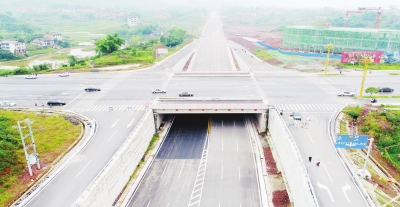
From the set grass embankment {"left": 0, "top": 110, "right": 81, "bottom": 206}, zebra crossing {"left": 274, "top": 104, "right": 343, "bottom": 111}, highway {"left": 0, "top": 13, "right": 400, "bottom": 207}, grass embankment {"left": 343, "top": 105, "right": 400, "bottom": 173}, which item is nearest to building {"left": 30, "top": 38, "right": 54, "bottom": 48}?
highway {"left": 0, "top": 13, "right": 400, "bottom": 207}

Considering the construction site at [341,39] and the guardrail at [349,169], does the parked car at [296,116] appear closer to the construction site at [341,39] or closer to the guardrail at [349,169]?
the guardrail at [349,169]

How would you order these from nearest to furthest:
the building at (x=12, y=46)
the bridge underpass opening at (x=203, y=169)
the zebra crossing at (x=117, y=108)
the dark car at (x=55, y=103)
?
the bridge underpass opening at (x=203, y=169) → the zebra crossing at (x=117, y=108) → the dark car at (x=55, y=103) → the building at (x=12, y=46)

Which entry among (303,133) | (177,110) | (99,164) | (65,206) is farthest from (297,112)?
(65,206)

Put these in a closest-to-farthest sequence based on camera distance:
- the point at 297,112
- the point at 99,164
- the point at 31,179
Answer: the point at 31,179 → the point at 99,164 → the point at 297,112

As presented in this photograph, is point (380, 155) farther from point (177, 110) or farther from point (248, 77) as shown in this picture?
point (248, 77)

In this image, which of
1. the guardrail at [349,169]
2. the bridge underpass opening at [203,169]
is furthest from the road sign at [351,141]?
the bridge underpass opening at [203,169]
